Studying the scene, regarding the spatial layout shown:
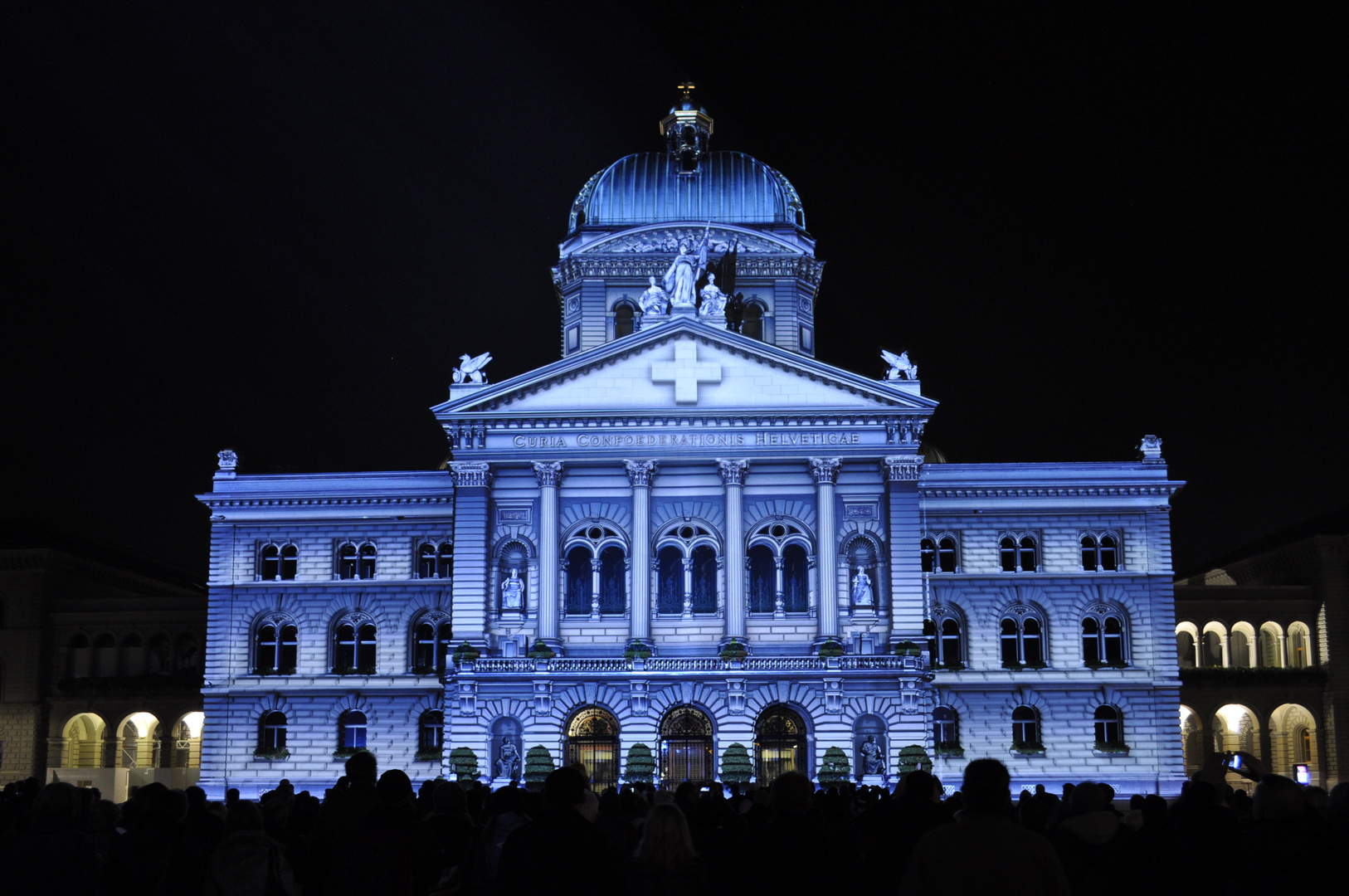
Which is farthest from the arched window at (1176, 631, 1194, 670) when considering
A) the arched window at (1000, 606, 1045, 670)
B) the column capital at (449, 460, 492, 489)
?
the column capital at (449, 460, 492, 489)

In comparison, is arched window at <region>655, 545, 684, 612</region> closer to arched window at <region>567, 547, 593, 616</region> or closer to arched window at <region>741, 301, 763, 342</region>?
arched window at <region>567, 547, 593, 616</region>

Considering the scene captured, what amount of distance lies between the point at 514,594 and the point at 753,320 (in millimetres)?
19863

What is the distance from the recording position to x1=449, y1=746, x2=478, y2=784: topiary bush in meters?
51.8

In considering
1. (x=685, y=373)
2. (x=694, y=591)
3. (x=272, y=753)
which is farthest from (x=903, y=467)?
(x=272, y=753)

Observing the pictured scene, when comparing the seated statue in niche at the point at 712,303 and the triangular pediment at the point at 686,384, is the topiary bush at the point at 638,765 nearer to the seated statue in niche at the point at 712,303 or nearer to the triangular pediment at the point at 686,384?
the triangular pediment at the point at 686,384

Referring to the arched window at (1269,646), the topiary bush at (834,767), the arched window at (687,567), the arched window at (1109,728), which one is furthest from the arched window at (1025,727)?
the arched window at (1269,646)

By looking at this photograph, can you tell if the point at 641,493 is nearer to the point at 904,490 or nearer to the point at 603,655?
the point at 603,655

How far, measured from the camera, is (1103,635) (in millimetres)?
60938

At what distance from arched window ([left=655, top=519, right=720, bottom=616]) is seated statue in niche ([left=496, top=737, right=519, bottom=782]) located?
724 centimetres

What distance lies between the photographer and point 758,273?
6900cm

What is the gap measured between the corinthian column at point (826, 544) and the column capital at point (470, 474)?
11680 millimetres

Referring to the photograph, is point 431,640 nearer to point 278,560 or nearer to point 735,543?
point 278,560

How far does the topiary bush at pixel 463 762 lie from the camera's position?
51.8m

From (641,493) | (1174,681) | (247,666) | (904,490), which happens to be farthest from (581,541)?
(1174,681)
